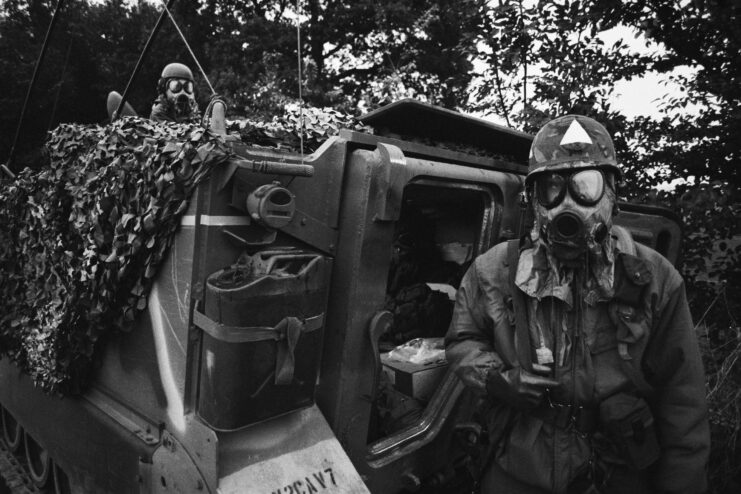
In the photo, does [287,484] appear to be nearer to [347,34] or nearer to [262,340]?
[262,340]

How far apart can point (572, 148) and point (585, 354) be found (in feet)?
2.48

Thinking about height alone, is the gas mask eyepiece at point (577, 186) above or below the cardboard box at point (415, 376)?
above

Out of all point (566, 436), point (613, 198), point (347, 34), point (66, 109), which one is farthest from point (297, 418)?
point (66, 109)

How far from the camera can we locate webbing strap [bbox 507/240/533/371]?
189 centimetres

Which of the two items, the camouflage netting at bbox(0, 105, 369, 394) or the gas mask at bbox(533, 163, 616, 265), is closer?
the gas mask at bbox(533, 163, 616, 265)

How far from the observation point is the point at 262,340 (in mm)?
1844

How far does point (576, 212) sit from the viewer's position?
188cm

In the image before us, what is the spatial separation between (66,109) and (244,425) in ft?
55.6

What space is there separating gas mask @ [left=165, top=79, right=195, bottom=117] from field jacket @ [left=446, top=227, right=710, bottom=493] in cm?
332

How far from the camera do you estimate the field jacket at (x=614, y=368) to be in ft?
5.83

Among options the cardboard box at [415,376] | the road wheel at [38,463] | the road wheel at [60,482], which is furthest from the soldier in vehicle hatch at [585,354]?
the road wheel at [38,463]

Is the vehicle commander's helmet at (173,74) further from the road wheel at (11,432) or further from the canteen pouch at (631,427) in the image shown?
the canteen pouch at (631,427)

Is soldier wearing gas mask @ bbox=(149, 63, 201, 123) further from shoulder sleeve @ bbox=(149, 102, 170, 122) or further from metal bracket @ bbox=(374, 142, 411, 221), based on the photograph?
metal bracket @ bbox=(374, 142, 411, 221)

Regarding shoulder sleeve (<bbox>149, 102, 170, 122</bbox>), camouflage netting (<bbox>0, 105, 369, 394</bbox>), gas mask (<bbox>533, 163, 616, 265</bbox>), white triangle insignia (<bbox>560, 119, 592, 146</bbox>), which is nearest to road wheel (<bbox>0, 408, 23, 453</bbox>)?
camouflage netting (<bbox>0, 105, 369, 394</bbox>)
